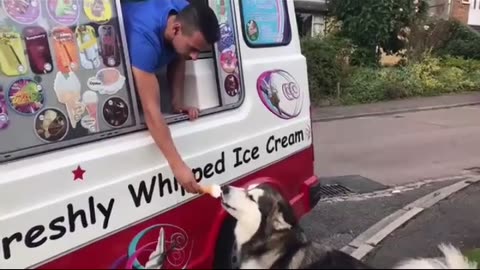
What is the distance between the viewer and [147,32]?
314cm

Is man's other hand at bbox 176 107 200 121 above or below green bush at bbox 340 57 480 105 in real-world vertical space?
above

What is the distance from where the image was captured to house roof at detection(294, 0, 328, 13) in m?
25.0

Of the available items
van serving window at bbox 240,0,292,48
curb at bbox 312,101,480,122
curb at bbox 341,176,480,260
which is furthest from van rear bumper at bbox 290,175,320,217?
curb at bbox 312,101,480,122

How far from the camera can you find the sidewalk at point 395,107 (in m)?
16.2

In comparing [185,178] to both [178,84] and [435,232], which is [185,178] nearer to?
[178,84]

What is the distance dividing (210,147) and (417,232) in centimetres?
325

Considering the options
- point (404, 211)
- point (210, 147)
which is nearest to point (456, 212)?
point (404, 211)

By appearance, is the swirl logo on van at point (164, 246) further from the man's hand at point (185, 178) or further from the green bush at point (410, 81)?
the green bush at point (410, 81)

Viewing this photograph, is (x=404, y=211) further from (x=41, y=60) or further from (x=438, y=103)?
(x=438, y=103)

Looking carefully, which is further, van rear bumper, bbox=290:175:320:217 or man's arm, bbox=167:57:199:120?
van rear bumper, bbox=290:175:320:217

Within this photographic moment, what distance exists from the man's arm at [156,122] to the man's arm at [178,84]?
441mm

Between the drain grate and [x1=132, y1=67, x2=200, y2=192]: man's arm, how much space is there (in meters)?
4.54

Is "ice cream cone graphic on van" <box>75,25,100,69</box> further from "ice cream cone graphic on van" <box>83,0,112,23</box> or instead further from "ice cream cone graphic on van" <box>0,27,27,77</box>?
"ice cream cone graphic on van" <box>0,27,27,77</box>

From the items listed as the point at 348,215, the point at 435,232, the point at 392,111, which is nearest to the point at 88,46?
the point at 435,232
